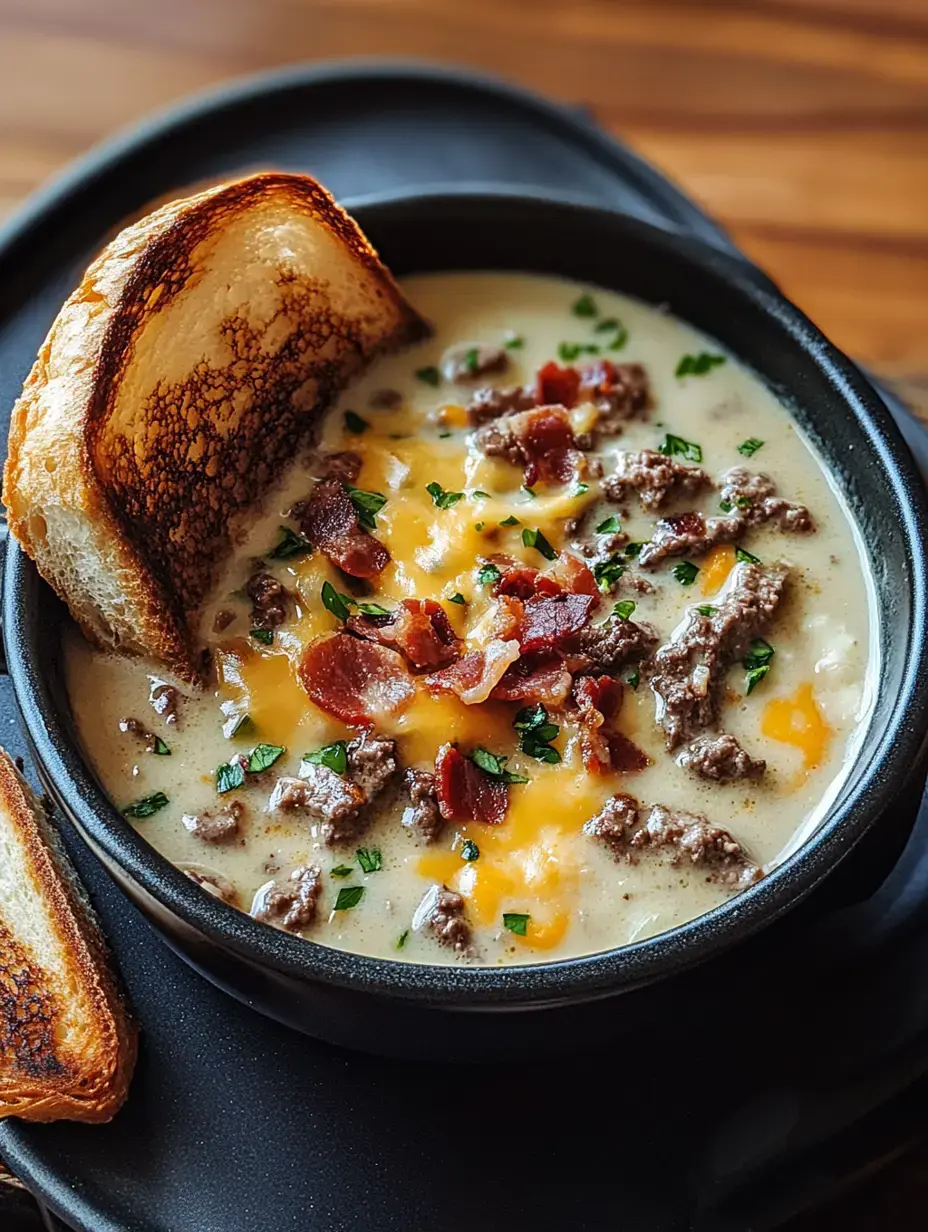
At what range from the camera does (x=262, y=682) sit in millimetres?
2770

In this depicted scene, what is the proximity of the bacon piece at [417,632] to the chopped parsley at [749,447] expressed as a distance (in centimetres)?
81

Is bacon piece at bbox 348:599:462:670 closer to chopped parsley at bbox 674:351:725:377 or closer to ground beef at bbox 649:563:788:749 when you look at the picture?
ground beef at bbox 649:563:788:749

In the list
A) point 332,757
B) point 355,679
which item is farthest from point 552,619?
point 332,757

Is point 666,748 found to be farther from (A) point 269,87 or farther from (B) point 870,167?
(B) point 870,167

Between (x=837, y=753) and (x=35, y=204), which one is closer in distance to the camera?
(x=837, y=753)

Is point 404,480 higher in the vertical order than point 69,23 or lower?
lower

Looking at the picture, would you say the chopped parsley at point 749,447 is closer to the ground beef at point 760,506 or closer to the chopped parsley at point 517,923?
the ground beef at point 760,506

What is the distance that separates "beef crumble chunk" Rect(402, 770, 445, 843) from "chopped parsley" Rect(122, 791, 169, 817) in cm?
43

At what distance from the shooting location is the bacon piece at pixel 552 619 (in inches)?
109

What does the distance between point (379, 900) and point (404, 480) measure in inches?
35.3

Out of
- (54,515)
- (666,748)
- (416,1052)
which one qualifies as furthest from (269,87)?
(416,1052)

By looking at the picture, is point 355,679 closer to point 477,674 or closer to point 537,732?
point 477,674

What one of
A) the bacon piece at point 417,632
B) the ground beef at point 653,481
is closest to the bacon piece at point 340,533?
the bacon piece at point 417,632

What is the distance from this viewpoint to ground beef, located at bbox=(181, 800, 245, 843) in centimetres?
261
